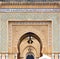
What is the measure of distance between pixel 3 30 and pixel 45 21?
1668 mm

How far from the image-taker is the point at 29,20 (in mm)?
17609

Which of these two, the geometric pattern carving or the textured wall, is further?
the geometric pattern carving

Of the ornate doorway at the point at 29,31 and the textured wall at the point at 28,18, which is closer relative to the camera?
the textured wall at the point at 28,18

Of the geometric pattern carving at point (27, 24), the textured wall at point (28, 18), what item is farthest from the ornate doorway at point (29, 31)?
the textured wall at point (28, 18)

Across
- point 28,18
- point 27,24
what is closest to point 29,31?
point 27,24

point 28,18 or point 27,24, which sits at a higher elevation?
point 28,18

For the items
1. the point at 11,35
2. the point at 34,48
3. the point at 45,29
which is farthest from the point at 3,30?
the point at 34,48

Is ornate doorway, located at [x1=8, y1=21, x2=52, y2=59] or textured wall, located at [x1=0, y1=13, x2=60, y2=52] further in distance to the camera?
ornate doorway, located at [x1=8, y1=21, x2=52, y2=59]

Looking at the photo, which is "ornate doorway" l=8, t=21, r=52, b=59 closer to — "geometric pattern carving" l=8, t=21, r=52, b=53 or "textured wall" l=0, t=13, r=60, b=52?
"geometric pattern carving" l=8, t=21, r=52, b=53

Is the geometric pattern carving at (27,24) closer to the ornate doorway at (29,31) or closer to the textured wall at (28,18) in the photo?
the ornate doorway at (29,31)

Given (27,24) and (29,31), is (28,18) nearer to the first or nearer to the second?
(27,24)

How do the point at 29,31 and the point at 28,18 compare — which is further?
the point at 29,31

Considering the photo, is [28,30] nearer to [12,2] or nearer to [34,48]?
[12,2]

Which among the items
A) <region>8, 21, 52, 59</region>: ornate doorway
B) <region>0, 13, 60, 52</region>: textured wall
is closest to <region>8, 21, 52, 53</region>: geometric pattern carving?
<region>8, 21, 52, 59</region>: ornate doorway
